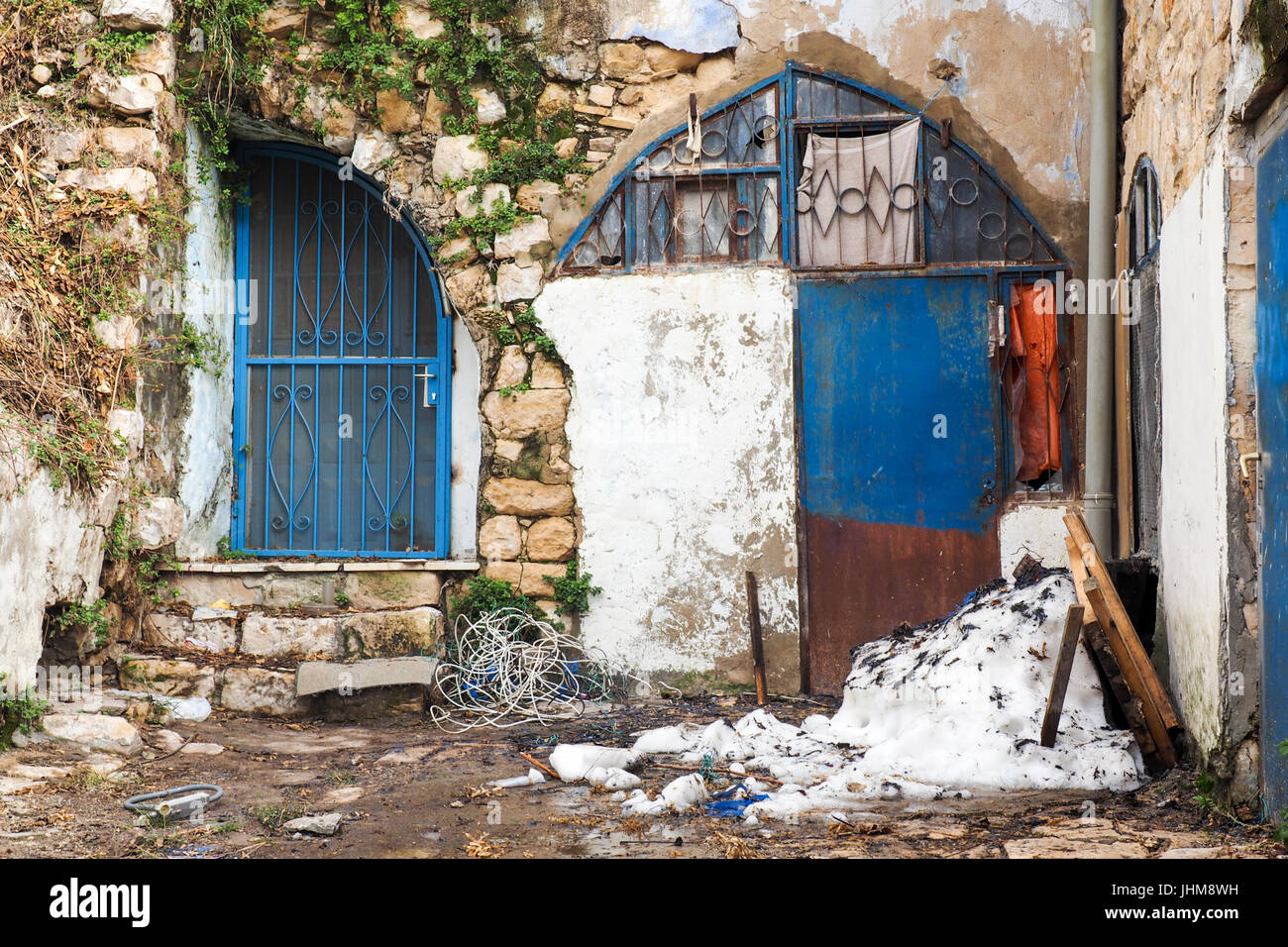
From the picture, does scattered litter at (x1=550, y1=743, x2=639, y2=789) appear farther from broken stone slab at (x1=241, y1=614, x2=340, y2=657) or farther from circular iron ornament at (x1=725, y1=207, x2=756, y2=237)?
circular iron ornament at (x1=725, y1=207, x2=756, y2=237)

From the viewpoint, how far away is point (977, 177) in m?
6.15

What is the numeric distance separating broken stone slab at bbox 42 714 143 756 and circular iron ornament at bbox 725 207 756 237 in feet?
13.4

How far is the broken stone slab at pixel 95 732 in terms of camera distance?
4688mm

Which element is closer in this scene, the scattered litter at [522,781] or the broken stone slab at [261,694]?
the scattered litter at [522,781]

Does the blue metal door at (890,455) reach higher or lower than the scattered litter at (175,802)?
higher

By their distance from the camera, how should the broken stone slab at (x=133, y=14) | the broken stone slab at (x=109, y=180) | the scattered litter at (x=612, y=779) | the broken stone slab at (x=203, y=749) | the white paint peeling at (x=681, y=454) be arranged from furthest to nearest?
the white paint peeling at (x=681, y=454) < the broken stone slab at (x=133, y=14) < the broken stone slab at (x=109, y=180) < the broken stone slab at (x=203, y=749) < the scattered litter at (x=612, y=779)

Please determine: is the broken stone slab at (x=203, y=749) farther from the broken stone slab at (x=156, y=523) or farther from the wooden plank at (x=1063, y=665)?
the wooden plank at (x=1063, y=665)

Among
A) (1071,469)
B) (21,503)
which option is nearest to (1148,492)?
(1071,469)

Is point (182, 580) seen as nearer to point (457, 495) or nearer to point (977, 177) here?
point (457, 495)

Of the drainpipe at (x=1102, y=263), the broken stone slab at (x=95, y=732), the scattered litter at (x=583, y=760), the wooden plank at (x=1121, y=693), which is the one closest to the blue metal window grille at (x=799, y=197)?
the drainpipe at (x=1102, y=263)

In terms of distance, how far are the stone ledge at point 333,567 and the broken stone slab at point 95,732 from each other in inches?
60.3

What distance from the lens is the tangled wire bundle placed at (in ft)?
19.1

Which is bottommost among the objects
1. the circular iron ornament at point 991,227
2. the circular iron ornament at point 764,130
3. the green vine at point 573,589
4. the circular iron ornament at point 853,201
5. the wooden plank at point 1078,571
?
the green vine at point 573,589

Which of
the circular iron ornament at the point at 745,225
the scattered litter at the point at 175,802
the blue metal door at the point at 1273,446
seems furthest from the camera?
the circular iron ornament at the point at 745,225
